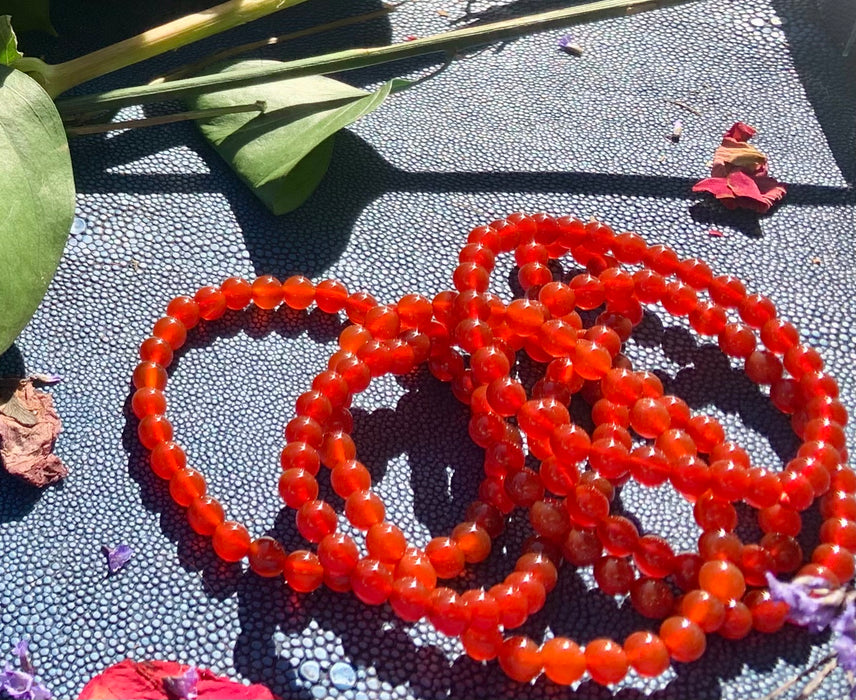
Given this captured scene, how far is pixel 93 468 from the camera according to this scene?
22.2 inches

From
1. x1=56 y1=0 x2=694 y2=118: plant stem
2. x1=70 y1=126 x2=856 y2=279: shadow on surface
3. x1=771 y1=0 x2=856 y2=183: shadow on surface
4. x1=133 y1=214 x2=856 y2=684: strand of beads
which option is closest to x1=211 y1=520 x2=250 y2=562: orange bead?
x1=133 y1=214 x2=856 y2=684: strand of beads

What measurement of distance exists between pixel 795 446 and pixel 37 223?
0.48m

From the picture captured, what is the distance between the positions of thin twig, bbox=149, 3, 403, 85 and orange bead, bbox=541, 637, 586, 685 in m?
0.50

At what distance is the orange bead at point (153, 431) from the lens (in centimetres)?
55

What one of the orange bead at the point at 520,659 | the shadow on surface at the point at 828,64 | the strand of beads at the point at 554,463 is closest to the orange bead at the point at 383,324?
the strand of beads at the point at 554,463

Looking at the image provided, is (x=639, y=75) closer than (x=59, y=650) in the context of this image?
No

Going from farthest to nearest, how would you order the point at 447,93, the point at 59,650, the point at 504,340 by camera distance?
1. the point at 447,93
2. the point at 504,340
3. the point at 59,650

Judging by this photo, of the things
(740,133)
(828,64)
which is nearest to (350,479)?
(740,133)

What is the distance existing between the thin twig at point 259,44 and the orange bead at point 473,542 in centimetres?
42

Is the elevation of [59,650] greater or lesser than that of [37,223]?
lesser

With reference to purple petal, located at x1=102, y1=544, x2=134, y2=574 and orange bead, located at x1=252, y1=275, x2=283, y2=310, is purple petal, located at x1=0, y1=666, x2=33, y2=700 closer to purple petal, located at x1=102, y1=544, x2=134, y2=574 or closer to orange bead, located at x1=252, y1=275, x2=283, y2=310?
purple petal, located at x1=102, y1=544, x2=134, y2=574

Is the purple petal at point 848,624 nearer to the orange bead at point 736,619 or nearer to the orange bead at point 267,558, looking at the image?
the orange bead at point 736,619

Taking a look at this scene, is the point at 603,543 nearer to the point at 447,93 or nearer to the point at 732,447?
the point at 732,447

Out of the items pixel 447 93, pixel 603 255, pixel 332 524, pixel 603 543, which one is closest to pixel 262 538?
pixel 332 524
